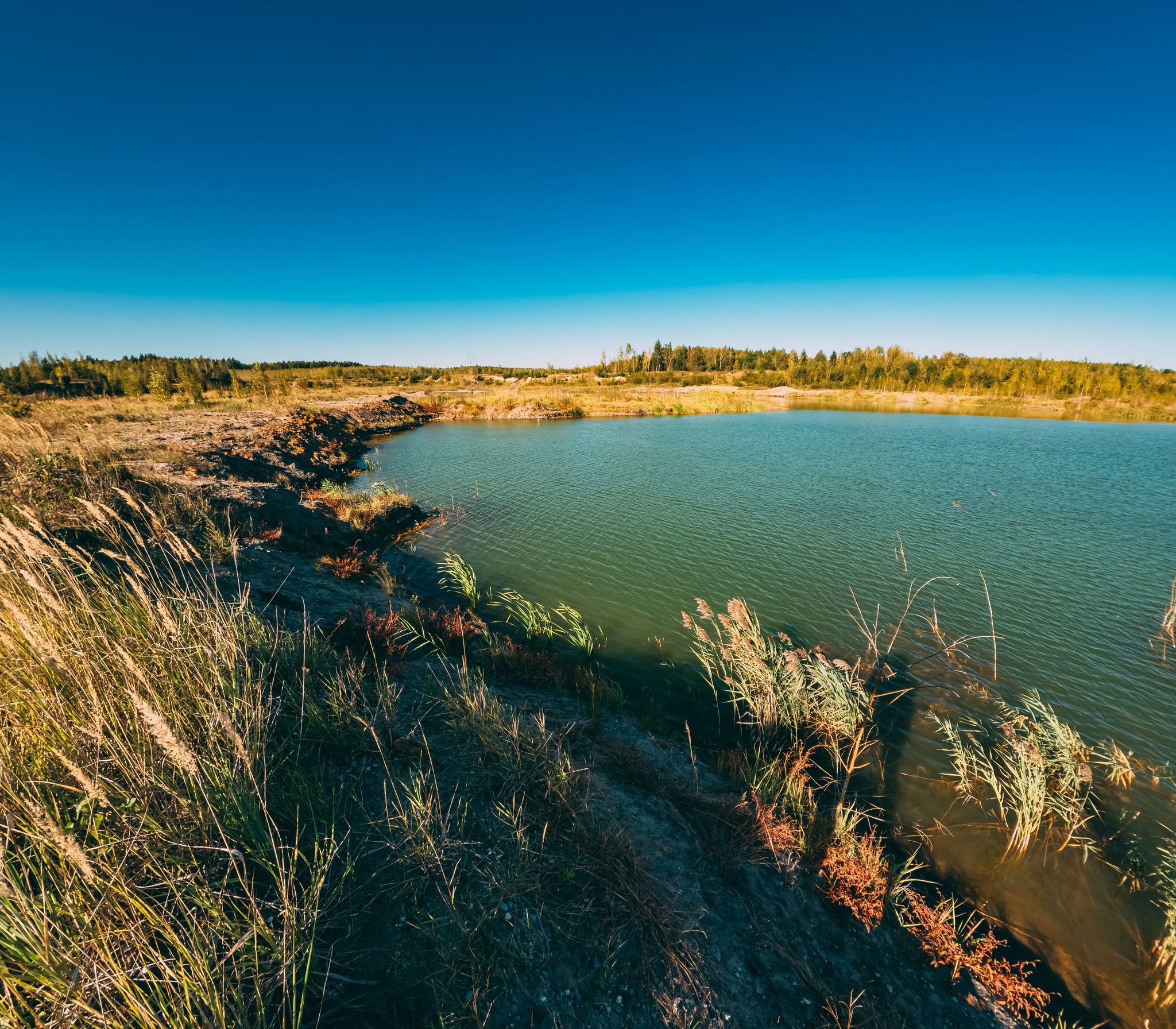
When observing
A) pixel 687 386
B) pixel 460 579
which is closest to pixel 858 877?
pixel 460 579

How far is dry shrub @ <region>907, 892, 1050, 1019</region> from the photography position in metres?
3.88

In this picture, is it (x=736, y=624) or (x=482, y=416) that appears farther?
(x=482, y=416)

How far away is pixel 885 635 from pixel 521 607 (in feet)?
25.8

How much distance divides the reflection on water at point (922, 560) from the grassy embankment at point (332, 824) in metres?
0.56

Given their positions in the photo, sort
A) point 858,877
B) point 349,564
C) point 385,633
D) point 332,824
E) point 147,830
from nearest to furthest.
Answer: point 147,830, point 332,824, point 858,877, point 385,633, point 349,564

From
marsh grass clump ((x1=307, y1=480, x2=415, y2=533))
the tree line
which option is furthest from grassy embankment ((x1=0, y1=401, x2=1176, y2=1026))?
the tree line

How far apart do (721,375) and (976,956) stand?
320 ft

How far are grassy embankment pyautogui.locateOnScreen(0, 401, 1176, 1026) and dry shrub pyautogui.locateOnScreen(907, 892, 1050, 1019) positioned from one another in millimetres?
23

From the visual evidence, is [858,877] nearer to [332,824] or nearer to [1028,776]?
[1028,776]

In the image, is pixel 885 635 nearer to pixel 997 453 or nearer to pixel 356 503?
pixel 356 503

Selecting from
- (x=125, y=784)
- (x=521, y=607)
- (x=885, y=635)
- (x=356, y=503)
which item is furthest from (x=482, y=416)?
(x=125, y=784)

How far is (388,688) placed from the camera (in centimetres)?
520

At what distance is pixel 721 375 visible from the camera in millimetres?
92688

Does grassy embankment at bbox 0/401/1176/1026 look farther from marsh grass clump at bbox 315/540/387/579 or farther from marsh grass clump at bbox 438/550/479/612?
marsh grass clump at bbox 315/540/387/579
